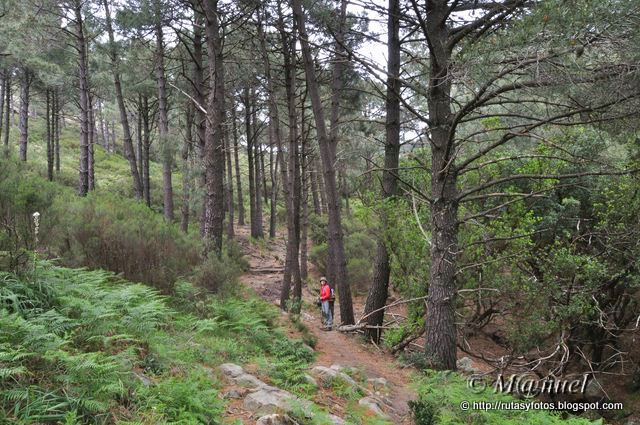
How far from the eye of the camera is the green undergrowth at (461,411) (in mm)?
4645

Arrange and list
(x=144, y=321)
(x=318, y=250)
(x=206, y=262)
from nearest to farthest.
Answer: (x=144, y=321)
(x=206, y=262)
(x=318, y=250)

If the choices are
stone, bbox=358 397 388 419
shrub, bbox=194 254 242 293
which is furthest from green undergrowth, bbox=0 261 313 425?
shrub, bbox=194 254 242 293

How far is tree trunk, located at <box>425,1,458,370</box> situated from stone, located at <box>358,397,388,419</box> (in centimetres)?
140

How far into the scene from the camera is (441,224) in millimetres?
6461

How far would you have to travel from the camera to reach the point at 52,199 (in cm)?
578

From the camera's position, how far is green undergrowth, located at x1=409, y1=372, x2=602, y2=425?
464cm

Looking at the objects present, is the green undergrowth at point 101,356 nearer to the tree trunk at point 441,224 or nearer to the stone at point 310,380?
the stone at point 310,380

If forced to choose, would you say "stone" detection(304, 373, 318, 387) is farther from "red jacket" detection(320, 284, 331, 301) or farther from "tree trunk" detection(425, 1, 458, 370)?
"red jacket" detection(320, 284, 331, 301)

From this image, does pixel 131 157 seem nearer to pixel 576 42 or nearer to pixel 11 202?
pixel 11 202

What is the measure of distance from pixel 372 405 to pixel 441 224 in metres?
2.71

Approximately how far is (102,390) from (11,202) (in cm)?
296

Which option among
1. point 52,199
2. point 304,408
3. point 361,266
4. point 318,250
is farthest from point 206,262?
point 318,250

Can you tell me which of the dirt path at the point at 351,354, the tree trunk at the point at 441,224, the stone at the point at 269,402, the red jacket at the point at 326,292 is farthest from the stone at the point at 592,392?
the stone at the point at 269,402

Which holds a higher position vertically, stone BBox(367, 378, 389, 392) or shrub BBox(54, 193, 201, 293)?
shrub BBox(54, 193, 201, 293)
